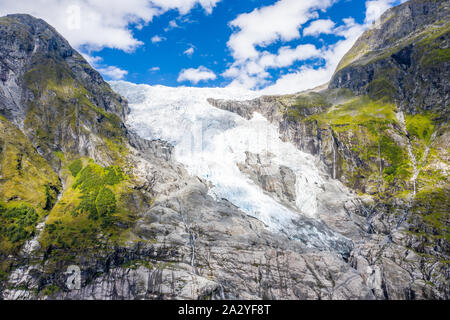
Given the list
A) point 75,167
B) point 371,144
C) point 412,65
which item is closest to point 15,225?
point 75,167

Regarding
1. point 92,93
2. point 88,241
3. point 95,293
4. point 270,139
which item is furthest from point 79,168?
point 270,139

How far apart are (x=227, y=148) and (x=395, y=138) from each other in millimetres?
69071

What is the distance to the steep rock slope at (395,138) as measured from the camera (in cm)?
7994

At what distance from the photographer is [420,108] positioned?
132500 millimetres

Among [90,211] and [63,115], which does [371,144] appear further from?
[63,115]

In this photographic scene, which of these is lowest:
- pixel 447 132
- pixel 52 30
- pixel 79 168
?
pixel 79 168

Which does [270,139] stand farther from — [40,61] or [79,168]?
[40,61]

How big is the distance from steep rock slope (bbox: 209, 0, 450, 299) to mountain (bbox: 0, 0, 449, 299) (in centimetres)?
53

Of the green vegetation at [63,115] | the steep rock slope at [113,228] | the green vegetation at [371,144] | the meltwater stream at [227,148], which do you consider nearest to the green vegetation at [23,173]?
the steep rock slope at [113,228]

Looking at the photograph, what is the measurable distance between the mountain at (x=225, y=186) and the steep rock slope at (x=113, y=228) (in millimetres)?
407

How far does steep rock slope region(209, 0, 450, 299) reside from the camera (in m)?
79.9

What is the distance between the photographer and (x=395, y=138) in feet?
402

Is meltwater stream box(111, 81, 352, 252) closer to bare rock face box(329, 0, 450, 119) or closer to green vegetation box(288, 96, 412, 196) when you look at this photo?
green vegetation box(288, 96, 412, 196)

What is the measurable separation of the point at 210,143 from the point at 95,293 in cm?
8802
